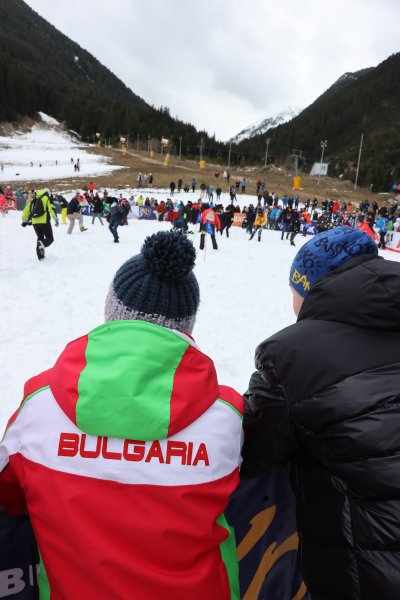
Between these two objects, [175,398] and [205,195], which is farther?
[205,195]

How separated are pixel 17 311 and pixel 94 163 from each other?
167 ft

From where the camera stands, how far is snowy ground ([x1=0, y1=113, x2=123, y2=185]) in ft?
143

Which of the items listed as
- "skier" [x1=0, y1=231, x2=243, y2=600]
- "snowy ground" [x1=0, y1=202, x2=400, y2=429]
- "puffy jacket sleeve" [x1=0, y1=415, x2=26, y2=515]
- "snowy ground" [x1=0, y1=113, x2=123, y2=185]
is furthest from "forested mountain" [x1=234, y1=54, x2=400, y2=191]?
"puffy jacket sleeve" [x1=0, y1=415, x2=26, y2=515]

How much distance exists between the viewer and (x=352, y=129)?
94625 mm

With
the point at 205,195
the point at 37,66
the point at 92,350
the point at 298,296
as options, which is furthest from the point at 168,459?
the point at 37,66

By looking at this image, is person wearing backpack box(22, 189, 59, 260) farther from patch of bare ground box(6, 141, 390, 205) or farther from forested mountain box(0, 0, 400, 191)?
forested mountain box(0, 0, 400, 191)

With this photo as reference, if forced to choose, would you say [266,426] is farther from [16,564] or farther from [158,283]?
[16,564]

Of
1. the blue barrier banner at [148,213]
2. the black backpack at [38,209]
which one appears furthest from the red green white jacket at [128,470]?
the blue barrier banner at [148,213]

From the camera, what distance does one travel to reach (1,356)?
4.44 metres

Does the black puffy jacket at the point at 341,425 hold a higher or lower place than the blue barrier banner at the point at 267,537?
higher

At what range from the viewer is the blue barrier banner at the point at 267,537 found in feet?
4.66

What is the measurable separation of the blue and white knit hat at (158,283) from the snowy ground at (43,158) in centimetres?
4484

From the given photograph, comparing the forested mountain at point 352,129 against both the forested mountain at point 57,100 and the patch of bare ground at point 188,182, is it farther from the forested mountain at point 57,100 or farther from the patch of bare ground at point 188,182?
the patch of bare ground at point 188,182

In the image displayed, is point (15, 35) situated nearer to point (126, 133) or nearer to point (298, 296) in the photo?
point (126, 133)
